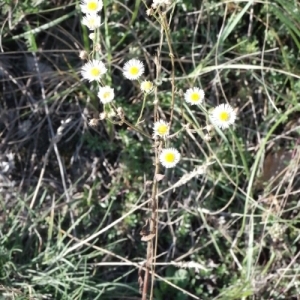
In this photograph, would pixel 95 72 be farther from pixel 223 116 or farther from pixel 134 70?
pixel 223 116

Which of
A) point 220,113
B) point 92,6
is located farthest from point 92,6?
point 220,113

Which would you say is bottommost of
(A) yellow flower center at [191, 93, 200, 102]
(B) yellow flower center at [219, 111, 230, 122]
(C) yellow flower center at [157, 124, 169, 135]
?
(C) yellow flower center at [157, 124, 169, 135]

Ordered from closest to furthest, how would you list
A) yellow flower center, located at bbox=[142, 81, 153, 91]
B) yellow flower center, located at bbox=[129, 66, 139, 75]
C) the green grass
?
yellow flower center, located at bbox=[142, 81, 153, 91]
yellow flower center, located at bbox=[129, 66, 139, 75]
the green grass

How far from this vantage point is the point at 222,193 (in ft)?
7.16

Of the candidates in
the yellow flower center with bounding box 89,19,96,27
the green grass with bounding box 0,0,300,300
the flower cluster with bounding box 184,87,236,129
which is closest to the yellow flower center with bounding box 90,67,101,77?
the yellow flower center with bounding box 89,19,96,27

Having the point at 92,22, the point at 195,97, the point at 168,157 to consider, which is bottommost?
the point at 168,157

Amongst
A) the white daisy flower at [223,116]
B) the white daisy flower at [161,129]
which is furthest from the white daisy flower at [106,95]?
the white daisy flower at [223,116]

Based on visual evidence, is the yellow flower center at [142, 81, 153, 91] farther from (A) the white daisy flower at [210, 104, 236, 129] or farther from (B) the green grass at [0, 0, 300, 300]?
(B) the green grass at [0, 0, 300, 300]

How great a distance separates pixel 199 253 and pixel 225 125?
710 millimetres

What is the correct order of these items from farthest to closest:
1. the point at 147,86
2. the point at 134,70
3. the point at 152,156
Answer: the point at 152,156 < the point at 134,70 < the point at 147,86

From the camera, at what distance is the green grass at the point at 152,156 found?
2.10 meters

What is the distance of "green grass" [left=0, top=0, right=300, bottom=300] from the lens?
210 cm

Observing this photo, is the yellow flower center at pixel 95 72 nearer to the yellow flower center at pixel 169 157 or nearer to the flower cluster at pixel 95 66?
the flower cluster at pixel 95 66

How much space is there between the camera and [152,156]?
216cm
